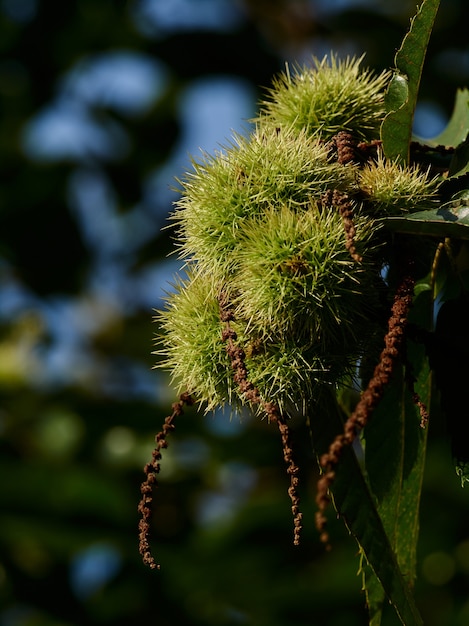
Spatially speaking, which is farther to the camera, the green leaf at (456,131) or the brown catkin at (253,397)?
the green leaf at (456,131)

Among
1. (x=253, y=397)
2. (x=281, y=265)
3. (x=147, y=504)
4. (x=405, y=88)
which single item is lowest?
(x=147, y=504)

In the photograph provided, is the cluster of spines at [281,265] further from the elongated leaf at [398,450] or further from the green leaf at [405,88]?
the elongated leaf at [398,450]

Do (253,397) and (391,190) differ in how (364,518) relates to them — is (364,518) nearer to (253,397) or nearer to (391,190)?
(253,397)

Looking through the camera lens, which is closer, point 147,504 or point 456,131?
point 147,504

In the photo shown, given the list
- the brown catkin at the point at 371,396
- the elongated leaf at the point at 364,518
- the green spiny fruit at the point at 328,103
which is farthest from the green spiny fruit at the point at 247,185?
the elongated leaf at the point at 364,518

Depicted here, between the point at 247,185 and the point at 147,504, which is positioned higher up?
the point at 247,185

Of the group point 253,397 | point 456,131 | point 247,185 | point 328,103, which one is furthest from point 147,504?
point 456,131

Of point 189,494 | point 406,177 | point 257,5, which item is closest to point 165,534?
point 189,494
